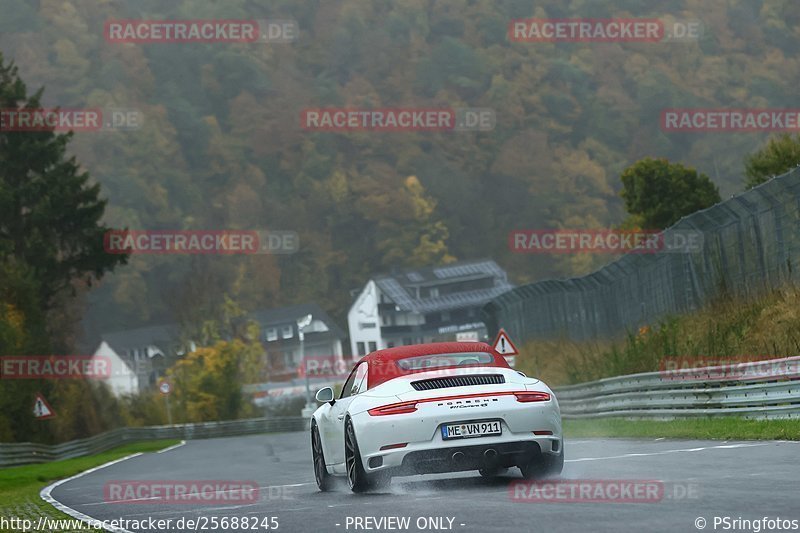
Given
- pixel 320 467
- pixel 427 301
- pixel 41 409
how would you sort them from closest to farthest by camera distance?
pixel 320 467 → pixel 41 409 → pixel 427 301

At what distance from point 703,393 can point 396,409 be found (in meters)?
10.6

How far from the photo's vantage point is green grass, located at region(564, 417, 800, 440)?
16462 millimetres

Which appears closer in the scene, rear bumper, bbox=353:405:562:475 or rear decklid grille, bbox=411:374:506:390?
rear bumper, bbox=353:405:562:475

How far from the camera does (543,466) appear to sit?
11.8 metres

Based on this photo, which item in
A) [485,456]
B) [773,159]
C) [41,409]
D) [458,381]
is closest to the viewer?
[485,456]

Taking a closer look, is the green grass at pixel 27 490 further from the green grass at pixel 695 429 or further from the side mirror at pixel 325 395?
the green grass at pixel 695 429

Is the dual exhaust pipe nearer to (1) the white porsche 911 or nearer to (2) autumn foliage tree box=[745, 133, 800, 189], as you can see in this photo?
(1) the white porsche 911

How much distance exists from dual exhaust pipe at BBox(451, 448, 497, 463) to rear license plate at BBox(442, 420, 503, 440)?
0.44 ft

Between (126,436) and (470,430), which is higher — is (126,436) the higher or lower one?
the higher one

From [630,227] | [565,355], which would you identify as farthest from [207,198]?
[565,355]

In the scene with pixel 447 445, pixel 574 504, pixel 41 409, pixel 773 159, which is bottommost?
pixel 574 504

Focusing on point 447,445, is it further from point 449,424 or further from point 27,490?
point 27,490

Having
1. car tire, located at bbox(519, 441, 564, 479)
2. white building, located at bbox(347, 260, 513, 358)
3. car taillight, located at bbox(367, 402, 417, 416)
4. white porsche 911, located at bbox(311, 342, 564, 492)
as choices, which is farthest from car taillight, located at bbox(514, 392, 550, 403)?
white building, located at bbox(347, 260, 513, 358)

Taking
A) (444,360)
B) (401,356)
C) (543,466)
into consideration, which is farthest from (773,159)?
(543,466)
